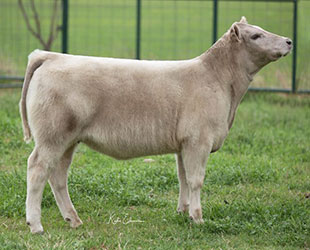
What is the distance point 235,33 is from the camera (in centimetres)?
582

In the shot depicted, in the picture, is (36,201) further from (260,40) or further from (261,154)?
A: (261,154)

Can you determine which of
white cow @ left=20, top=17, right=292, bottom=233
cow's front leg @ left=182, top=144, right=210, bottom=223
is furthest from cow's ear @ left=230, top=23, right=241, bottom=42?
cow's front leg @ left=182, top=144, right=210, bottom=223

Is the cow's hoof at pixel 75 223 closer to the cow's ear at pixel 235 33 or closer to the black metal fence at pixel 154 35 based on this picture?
the cow's ear at pixel 235 33

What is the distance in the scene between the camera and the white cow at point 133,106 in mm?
5273

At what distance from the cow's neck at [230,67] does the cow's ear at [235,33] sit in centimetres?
6

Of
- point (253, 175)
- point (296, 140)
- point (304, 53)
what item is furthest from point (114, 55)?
point (253, 175)

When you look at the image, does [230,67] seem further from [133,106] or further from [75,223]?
[75,223]

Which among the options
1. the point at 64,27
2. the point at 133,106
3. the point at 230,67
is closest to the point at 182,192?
the point at 133,106

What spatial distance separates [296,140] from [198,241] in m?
4.11

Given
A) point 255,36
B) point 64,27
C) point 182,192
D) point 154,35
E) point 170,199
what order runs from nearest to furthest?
point 255,36 < point 182,192 < point 170,199 < point 64,27 < point 154,35

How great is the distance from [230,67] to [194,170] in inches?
42.8

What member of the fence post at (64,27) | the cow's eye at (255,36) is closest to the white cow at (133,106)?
the cow's eye at (255,36)

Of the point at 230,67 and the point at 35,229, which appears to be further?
the point at 230,67

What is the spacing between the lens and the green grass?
5262 millimetres
